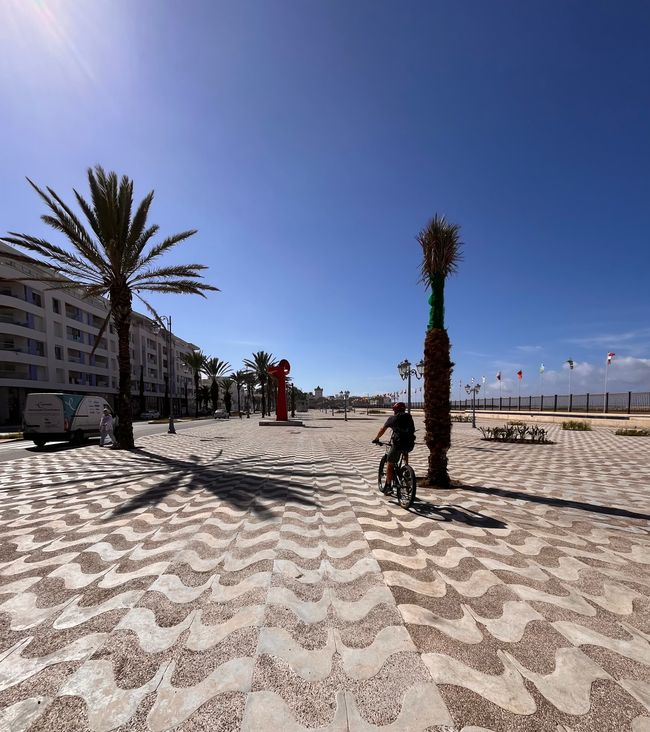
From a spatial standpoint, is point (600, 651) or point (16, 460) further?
point (16, 460)

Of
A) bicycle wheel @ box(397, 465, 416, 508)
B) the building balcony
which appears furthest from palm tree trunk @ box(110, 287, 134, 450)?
the building balcony

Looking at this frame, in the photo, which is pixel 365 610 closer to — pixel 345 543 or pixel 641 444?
pixel 345 543

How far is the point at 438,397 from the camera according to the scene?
285 inches

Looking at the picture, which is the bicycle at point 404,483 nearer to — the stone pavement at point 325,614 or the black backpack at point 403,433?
the black backpack at point 403,433

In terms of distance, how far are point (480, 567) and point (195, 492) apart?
542cm

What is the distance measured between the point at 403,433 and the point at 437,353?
214 cm

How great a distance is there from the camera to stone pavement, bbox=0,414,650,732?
80.1 inches

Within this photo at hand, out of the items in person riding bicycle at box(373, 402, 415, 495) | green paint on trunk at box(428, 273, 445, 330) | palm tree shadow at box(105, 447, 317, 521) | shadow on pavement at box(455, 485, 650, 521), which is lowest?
palm tree shadow at box(105, 447, 317, 521)

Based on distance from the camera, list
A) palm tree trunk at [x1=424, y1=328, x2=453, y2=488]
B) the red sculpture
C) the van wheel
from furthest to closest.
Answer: the red sculpture < the van wheel < palm tree trunk at [x1=424, y1=328, x2=453, y2=488]

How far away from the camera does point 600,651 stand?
253cm

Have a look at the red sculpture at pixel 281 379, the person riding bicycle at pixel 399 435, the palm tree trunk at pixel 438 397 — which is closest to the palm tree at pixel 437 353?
the palm tree trunk at pixel 438 397

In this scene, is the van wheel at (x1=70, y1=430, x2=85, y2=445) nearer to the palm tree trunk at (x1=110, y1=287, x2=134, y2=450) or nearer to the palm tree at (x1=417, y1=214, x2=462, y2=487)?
the palm tree trunk at (x1=110, y1=287, x2=134, y2=450)

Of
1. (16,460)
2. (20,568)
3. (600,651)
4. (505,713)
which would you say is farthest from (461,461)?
(16,460)

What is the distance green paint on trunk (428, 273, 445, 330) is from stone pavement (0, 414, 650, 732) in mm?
3518
